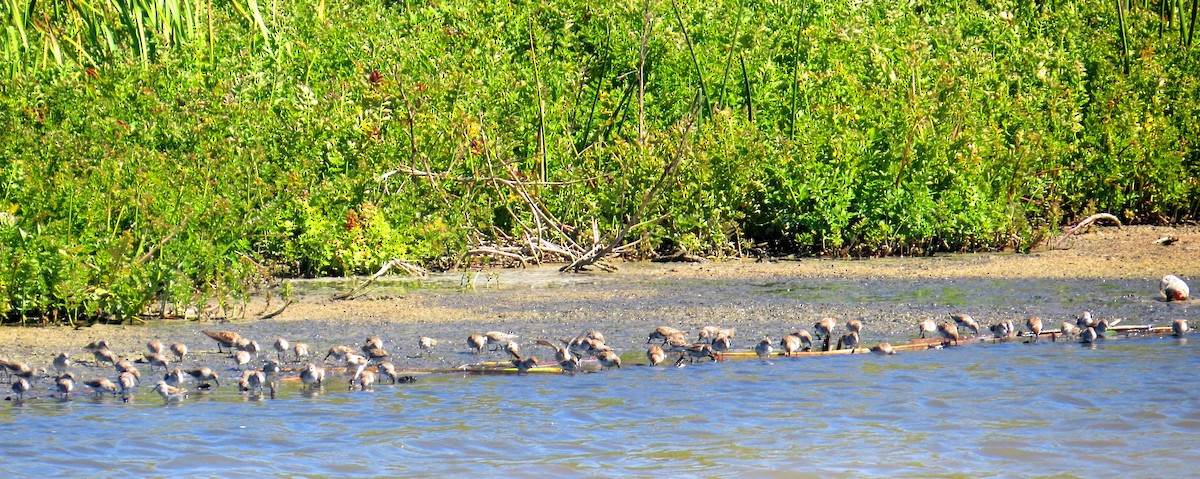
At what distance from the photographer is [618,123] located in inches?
531

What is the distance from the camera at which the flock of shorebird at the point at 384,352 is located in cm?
751

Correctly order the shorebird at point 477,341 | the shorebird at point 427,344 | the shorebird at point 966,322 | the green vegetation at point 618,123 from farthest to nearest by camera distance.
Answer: the green vegetation at point 618,123, the shorebird at point 966,322, the shorebird at point 427,344, the shorebird at point 477,341

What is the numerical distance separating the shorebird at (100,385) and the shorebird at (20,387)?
0.27 metres

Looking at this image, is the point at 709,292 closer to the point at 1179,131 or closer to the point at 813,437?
the point at 813,437

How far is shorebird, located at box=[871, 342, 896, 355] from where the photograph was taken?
8695mm

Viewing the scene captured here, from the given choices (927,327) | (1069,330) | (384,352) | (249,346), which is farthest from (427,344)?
(1069,330)

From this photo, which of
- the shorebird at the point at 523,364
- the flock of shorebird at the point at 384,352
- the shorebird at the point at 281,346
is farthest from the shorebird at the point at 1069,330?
the shorebird at the point at 281,346

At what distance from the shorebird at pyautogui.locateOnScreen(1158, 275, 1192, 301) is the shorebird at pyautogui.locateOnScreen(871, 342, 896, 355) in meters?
2.80

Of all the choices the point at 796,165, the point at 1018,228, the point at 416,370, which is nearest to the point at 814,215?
the point at 796,165

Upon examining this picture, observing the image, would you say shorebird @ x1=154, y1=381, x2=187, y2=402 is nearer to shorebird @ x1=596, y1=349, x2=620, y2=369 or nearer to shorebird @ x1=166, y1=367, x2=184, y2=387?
shorebird @ x1=166, y1=367, x2=184, y2=387

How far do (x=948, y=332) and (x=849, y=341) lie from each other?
2.06 feet

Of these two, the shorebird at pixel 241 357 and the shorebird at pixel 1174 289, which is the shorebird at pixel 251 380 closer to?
the shorebird at pixel 241 357

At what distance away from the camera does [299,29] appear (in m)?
13.1

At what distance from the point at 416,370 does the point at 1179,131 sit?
9.16 m
